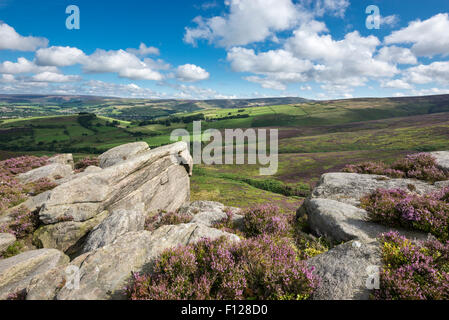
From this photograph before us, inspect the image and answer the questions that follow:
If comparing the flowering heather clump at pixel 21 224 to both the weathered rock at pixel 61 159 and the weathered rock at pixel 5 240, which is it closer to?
the weathered rock at pixel 5 240

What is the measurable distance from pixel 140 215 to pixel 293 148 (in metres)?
162

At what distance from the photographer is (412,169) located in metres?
14.8

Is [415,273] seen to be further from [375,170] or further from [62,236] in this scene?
[62,236]

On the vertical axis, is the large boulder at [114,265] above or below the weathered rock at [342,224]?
below

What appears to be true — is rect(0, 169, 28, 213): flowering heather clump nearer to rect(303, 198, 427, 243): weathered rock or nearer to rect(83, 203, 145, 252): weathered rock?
rect(83, 203, 145, 252): weathered rock

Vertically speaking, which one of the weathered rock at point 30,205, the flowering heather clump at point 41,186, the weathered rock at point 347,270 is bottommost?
the weathered rock at point 30,205

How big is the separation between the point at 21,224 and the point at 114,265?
11.4 metres

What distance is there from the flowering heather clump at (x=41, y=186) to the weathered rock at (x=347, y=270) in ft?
72.1

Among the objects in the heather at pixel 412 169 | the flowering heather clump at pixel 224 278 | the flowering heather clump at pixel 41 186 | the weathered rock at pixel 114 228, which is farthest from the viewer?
the flowering heather clump at pixel 41 186

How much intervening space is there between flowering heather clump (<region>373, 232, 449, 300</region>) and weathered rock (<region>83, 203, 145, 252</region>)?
1170cm

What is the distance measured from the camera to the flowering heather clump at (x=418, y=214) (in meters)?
7.30

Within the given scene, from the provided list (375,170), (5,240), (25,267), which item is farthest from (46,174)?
(375,170)

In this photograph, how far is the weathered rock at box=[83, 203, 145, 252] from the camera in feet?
37.1

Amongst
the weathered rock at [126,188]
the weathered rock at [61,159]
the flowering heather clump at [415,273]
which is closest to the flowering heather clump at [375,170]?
the flowering heather clump at [415,273]
